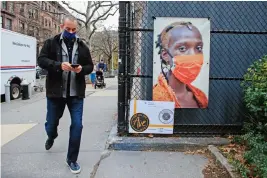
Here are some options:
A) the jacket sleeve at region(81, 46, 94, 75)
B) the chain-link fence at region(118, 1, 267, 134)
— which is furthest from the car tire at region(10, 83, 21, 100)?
the jacket sleeve at region(81, 46, 94, 75)

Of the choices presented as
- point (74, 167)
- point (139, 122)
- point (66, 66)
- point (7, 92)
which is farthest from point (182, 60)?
point (7, 92)

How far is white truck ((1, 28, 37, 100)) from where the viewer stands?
Answer: 38.5ft

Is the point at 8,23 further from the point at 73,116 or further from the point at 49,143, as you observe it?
the point at 73,116

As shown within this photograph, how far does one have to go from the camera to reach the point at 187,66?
4535 millimetres

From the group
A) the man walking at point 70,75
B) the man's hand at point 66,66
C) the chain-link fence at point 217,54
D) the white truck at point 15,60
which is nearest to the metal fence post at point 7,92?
the white truck at point 15,60

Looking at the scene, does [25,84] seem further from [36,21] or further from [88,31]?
[36,21]

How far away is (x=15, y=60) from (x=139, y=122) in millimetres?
9836

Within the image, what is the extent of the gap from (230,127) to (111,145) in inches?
77.6

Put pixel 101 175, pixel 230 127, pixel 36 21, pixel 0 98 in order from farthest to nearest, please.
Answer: pixel 36 21 → pixel 0 98 → pixel 230 127 → pixel 101 175

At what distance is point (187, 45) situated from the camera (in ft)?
14.8

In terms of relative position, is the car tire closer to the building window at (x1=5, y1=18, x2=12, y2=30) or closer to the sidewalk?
the sidewalk

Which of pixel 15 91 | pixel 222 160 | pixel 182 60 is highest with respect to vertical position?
pixel 182 60

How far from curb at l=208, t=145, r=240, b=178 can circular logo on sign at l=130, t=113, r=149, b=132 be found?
1.03m

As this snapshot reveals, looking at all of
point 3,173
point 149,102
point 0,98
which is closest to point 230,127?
point 149,102
